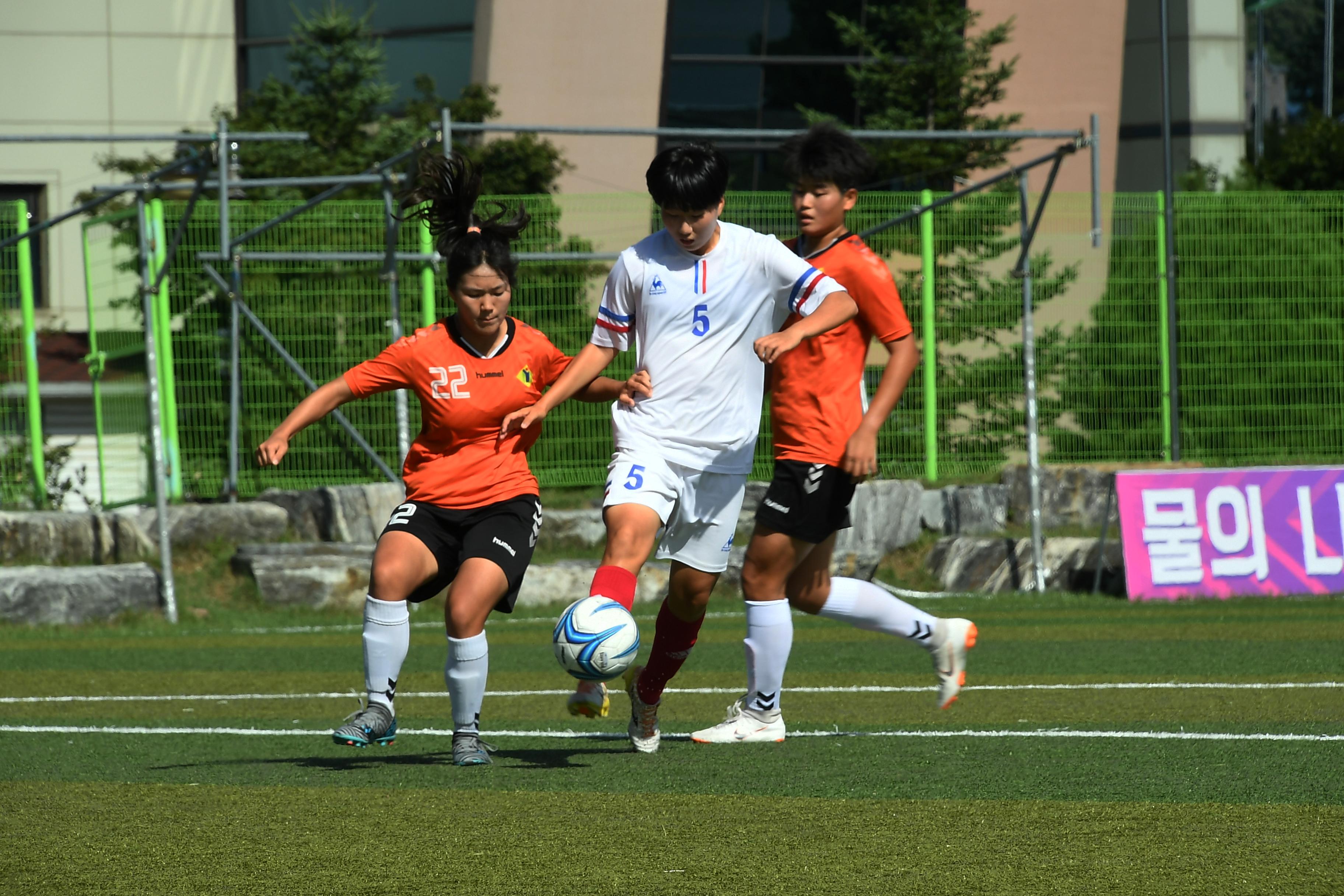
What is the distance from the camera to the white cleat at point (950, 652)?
225 inches

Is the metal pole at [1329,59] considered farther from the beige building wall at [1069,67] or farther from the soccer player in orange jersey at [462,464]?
the soccer player in orange jersey at [462,464]

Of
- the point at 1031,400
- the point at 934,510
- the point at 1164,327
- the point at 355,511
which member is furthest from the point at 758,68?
the point at 355,511

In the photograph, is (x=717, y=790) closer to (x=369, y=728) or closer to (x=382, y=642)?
(x=369, y=728)

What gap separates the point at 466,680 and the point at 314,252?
847 centimetres

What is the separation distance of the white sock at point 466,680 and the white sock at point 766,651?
0.96 m

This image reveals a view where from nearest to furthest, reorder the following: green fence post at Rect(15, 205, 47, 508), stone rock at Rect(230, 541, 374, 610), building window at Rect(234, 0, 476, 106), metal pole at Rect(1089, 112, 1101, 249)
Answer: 1. stone rock at Rect(230, 541, 374, 610)
2. metal pole at Rect(1089, 112, 1101, 249)
3. green fence post at Rect(15, 205, 47, 508)
4. building window at Rect(234, 0, 476, 106)

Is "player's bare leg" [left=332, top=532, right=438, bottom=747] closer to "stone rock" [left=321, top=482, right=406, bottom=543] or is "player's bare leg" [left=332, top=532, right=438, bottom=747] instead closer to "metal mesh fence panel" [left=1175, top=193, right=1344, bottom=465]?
"stone rock" [left=321, top=482, right=406, bottom=543]

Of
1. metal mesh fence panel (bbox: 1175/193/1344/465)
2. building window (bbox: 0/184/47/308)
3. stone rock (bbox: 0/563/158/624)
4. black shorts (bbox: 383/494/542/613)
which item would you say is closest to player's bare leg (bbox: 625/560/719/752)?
black shorts (bbox: 383/494/542/613)

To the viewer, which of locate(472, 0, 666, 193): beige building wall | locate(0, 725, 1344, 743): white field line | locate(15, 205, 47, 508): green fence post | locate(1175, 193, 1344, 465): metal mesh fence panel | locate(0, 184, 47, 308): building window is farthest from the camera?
locate(472, 0, 666, 193): beige building wall

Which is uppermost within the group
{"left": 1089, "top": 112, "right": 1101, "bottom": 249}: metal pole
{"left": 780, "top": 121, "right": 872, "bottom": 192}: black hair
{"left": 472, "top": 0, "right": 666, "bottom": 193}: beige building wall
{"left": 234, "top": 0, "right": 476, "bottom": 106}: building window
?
{"left": 234, "top": 0, "right": 476, "bottom": 106}: building window

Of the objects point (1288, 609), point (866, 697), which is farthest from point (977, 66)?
point (866, 697)

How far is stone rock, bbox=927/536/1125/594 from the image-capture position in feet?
39.4

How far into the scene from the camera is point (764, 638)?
5.67 m

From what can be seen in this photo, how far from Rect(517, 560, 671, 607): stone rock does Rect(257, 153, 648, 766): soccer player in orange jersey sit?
20.4ft
